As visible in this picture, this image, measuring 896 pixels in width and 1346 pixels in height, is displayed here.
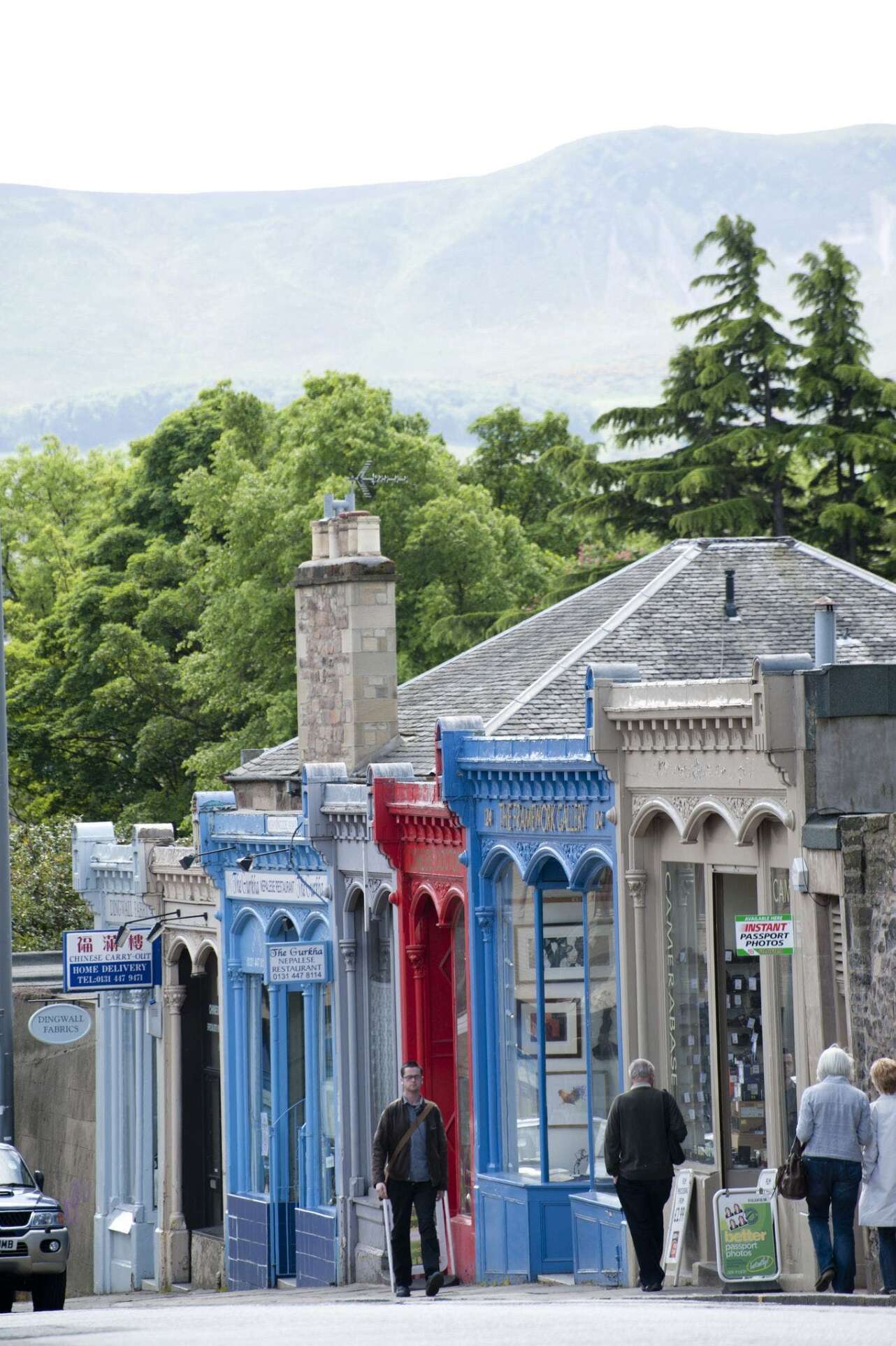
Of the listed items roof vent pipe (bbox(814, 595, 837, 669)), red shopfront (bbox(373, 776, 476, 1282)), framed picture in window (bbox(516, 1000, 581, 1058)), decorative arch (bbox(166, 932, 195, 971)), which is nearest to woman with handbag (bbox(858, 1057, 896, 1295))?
roof vent pipe (bbox(814, 595, 837, 669))

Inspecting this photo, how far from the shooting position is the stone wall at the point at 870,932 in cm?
1570

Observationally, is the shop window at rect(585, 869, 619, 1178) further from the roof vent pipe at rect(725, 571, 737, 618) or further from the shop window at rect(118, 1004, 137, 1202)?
the shop window at rect(118, 1004, 137, 1202)

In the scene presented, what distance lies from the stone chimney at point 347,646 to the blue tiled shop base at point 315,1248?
474cm

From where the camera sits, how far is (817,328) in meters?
41.3

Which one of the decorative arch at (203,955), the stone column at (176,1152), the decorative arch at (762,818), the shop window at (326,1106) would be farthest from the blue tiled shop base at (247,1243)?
the decorative arch at (762,818)

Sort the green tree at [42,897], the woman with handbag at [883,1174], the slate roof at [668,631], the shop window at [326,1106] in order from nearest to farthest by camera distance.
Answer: the woman with handbag at [883,1174] → the slate roof at [668,631] → the shop window at [326,1106] → the green tree at [42,897]

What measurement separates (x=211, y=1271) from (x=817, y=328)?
20973 millimetres

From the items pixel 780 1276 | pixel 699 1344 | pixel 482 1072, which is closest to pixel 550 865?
pixel 482 1072

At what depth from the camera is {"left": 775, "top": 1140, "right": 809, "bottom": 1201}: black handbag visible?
15016mm

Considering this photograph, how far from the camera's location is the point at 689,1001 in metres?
18.6

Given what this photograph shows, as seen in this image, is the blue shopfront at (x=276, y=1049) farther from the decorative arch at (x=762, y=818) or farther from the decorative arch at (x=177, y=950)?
the decorative arch at (x=762, y=818)

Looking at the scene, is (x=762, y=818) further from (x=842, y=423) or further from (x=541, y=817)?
(x=842, y=423)

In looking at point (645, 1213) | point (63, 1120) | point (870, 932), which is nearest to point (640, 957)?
point (645, 1213)

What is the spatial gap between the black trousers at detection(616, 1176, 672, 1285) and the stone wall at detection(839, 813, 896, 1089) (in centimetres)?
202
